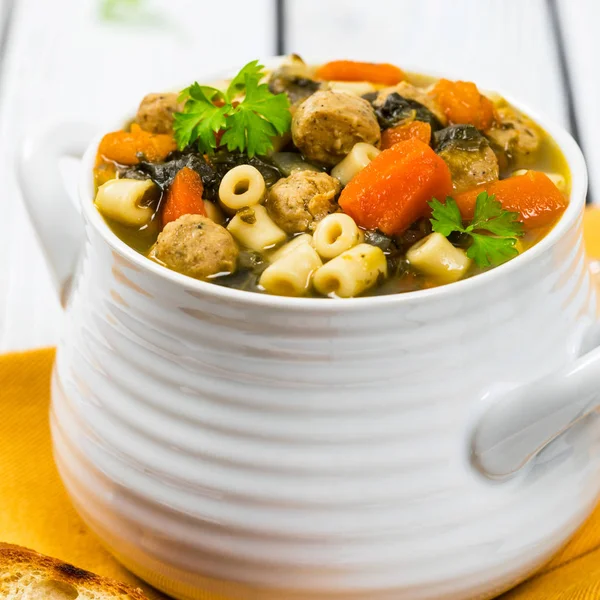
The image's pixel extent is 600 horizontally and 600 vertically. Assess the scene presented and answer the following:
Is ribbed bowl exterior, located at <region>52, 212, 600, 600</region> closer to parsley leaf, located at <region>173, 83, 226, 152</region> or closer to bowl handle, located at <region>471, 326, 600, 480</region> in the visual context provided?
bowl handle, located at <region>471, 326, 600, 480</region>

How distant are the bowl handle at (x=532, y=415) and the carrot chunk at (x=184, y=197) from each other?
0.70 m

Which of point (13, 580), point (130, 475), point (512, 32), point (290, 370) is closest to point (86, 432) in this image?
point (130, 475)

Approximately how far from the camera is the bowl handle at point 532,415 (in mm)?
1725

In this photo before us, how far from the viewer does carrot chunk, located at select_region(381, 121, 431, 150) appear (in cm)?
206

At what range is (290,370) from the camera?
169 cm

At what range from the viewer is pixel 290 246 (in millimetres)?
1860

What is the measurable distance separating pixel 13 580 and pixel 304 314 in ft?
3.05

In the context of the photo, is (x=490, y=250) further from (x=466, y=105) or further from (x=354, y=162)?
(x=466, y=105)

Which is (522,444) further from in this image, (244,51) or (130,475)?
(244,51)

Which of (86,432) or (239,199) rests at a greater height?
(239,199)

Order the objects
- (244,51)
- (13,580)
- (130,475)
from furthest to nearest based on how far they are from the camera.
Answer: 1. (244,51)
2. (13,580)
3. (130,475)

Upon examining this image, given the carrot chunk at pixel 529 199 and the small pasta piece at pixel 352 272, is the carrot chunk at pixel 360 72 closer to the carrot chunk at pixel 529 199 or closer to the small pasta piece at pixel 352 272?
the carrot chunk at pixel 529 199

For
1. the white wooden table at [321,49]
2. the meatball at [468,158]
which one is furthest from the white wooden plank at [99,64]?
the meatball at [468,158]

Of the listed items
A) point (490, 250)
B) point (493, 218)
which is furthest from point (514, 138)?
point (490, 250)
